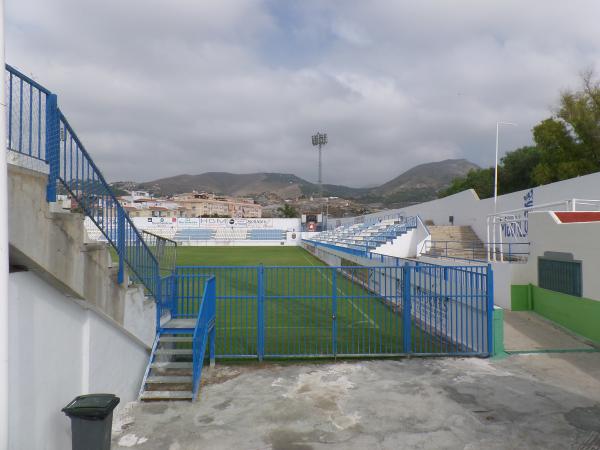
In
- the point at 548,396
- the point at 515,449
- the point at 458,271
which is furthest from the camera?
the point at 458,271

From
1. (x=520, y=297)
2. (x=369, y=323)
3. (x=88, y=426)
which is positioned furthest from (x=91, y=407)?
(x=520, y=297)

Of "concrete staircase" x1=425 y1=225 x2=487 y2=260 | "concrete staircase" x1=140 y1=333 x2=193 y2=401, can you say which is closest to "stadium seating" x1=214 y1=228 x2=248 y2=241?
"concrete staircase" x1=425 y1=225 x2=487 y2=260

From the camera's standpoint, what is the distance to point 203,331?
281 inches

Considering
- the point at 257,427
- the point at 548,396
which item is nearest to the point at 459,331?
the point at 548,396

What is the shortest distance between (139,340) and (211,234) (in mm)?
59130

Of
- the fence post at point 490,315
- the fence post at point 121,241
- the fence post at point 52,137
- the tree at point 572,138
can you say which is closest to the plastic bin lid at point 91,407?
the fence post at point 121,241

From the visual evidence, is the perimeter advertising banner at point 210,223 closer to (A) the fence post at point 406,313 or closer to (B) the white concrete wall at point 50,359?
(A) the fence post at point 406,313

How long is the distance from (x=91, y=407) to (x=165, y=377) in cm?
237

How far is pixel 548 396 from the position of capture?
6441 mm

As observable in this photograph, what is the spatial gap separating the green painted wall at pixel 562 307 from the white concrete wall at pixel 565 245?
9.9 inches

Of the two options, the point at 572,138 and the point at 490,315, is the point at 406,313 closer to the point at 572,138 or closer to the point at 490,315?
the point at 490,315

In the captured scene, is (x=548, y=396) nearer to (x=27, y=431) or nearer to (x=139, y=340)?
(x=139, y=340)

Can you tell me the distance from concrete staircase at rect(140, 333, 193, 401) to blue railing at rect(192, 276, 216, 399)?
0.70 feet

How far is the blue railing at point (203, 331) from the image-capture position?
21.1ft
